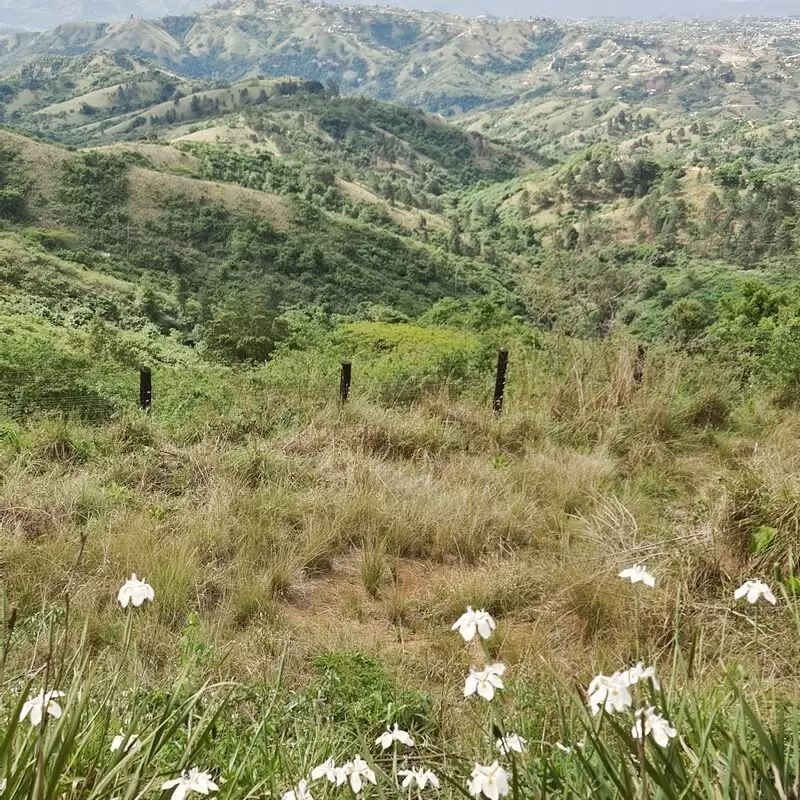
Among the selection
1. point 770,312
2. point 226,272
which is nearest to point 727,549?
point 770,312

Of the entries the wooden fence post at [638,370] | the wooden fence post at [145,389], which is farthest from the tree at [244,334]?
the wooden fence post at [638,370]

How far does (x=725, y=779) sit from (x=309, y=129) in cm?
13426

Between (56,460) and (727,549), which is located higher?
(727,549)

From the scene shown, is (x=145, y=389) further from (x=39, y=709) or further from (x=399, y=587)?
(x=39, y=709)

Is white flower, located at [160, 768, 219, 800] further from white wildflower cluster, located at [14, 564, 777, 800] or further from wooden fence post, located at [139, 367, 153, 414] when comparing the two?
wooden fence post, located at [139, 367, 153, 414]

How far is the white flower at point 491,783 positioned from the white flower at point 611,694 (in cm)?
20

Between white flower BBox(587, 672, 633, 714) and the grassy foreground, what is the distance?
0.09ft

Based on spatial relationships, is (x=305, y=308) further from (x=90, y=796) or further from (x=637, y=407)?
(x=90, y=796)

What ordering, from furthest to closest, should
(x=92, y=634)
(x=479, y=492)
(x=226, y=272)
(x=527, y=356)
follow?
(x=226, y=272)
(x=527, y=356)
(x=479, y=492)
(x=92, y=634)

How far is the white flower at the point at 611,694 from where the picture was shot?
3.61 ft

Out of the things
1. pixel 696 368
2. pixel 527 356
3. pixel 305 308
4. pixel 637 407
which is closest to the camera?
pixel 637 407

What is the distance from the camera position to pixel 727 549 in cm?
Result: 347

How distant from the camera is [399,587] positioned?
12.1 feet

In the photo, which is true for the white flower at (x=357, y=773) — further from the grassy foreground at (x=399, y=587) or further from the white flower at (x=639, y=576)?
the white flower at (x=639, y=576)
